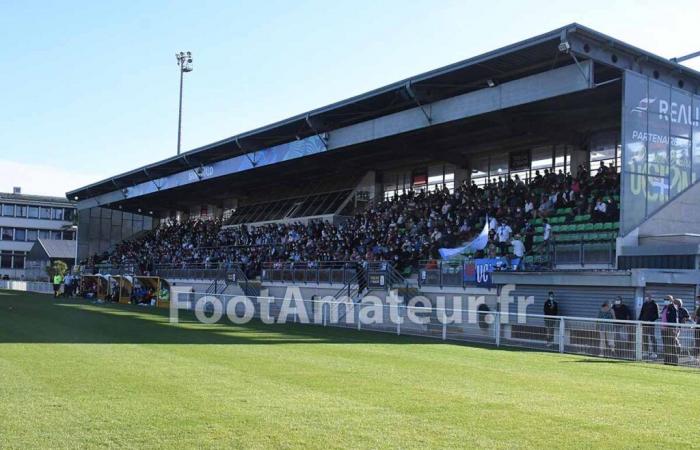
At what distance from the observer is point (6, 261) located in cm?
9012

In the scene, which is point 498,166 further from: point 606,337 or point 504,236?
point 606,337

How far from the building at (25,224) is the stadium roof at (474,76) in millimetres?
59837

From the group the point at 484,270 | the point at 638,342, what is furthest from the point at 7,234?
the point at 638,342

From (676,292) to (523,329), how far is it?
4887 mm

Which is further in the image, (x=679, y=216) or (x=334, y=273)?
(x=334, y=273)

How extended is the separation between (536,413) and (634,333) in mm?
8431

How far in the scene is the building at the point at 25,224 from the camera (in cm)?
9044

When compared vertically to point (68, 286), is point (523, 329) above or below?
below

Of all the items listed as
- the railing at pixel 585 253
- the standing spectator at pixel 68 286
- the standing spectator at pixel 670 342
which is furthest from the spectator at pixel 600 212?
the standing spectator at pixel 68 286

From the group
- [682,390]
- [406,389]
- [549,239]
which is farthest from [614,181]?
[406,389]

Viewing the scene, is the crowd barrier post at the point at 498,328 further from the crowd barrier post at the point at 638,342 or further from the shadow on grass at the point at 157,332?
the crowd barrier post at the point at 638,342

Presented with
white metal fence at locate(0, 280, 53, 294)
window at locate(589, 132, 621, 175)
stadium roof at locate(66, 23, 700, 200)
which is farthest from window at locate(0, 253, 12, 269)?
window at locate(589, 132, 621, 175)

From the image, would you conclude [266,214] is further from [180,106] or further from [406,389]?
[406,389]

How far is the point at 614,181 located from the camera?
85.8ft
